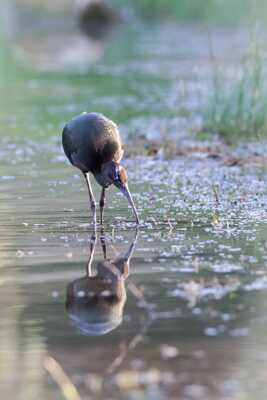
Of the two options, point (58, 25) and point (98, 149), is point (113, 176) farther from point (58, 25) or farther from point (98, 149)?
point (58, 25)

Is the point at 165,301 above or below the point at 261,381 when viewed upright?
below

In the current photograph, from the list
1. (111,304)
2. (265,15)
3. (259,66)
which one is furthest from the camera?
(265,15)

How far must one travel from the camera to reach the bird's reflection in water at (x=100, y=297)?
6.35 metres

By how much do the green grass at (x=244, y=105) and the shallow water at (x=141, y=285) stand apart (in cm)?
94

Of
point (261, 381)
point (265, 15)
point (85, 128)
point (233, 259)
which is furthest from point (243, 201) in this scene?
point (265, 15)

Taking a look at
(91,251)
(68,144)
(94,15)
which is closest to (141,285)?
(91,251)

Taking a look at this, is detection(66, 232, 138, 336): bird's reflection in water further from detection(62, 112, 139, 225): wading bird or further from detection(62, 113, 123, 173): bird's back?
detection(62, 113, 123, 173): bird's back

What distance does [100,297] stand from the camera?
6.90 meters

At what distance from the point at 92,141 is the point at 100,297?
2.76 metres

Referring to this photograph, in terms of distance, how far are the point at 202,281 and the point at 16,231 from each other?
228 centimetres

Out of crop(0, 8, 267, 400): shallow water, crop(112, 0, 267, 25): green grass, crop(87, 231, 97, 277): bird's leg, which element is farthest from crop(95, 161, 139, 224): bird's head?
crop(112, 0, 267, 25): green grass

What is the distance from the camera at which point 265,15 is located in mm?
25812

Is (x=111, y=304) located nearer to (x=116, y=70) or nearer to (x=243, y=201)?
(x=243, y=201)

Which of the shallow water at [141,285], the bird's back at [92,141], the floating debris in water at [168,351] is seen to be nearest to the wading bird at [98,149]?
the bird's back at [92,141]
